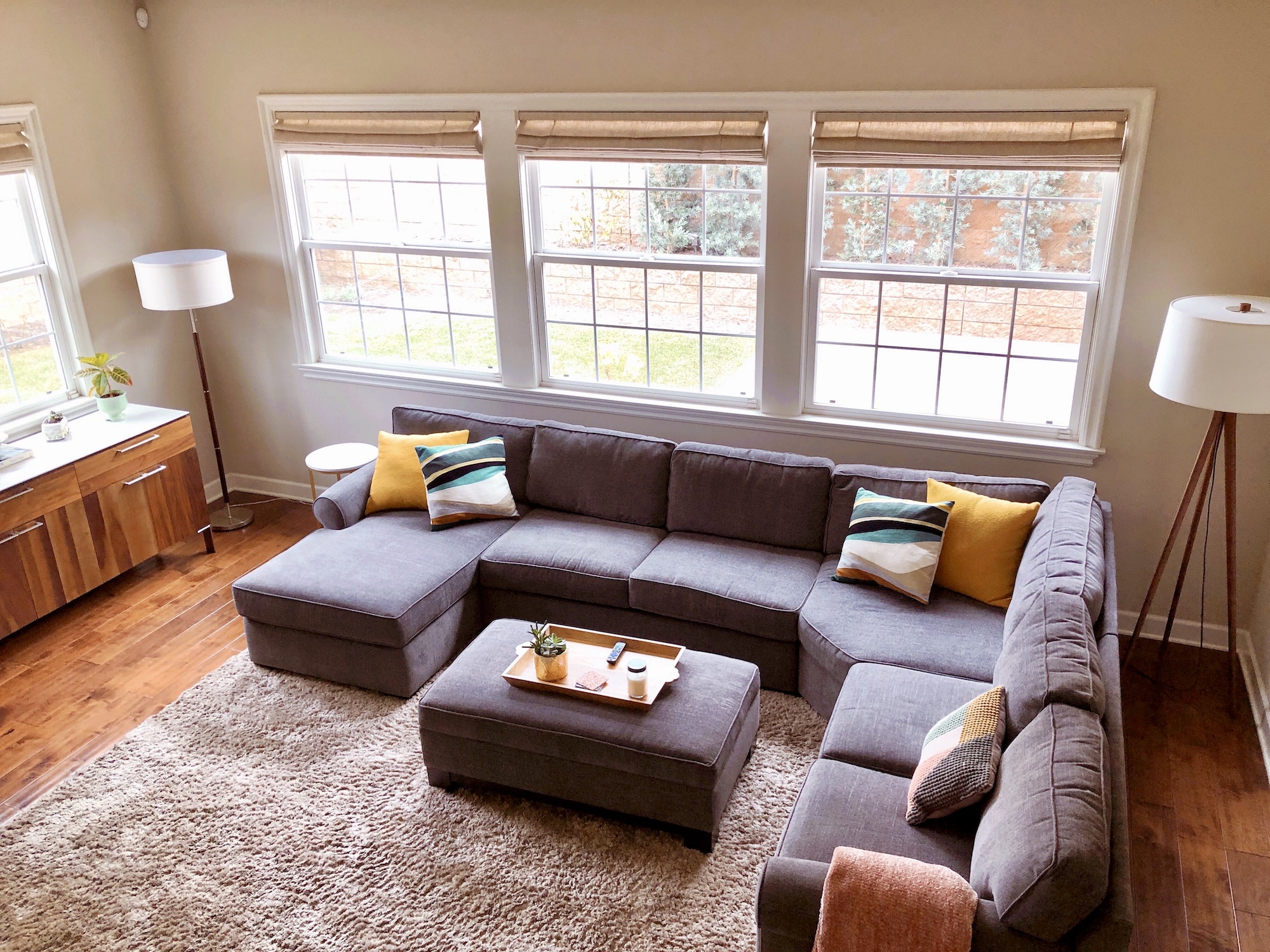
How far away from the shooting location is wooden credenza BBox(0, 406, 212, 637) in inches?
166

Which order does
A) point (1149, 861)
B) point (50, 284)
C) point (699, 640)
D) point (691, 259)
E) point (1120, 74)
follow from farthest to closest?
point (50, 284) < point (691, 259) < point (699, 640) < point (1120, 74) < point (1149, 861)

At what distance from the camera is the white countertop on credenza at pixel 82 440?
14.0 ft

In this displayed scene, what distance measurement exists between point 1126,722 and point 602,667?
2078 millimetres

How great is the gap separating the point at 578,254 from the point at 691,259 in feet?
1.91

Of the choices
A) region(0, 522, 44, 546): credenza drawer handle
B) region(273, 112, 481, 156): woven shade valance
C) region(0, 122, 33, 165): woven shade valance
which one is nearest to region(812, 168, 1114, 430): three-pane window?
region(273, 112, 481, 156): woven shade valance

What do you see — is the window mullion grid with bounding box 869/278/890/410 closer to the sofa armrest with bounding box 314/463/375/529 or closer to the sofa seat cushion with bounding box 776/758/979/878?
the sofa seat cushion with bounding box 776/758/979/878

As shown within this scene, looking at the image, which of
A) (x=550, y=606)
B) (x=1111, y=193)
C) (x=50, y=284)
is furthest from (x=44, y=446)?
(x=1111, y=193)

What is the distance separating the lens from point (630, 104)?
4285 millimetres

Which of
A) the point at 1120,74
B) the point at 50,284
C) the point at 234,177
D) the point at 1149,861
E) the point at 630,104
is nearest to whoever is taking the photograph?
the point at 1149,861

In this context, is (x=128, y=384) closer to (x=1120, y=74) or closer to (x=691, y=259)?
(x=691, y=259)

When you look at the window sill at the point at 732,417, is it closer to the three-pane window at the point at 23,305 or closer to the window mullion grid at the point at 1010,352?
the window mullion grid at the point at 1010,352

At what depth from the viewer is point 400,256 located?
5129 millimetres

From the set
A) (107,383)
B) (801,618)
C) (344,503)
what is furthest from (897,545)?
(107,383)

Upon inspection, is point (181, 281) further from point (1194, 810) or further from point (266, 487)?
point (1194, 810)
